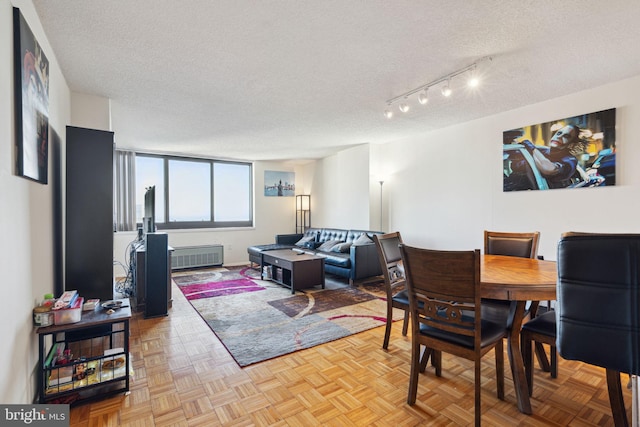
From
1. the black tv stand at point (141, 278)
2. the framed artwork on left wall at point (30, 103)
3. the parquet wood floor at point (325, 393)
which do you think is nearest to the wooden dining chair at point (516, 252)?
the parquet wood floor at point (325, 393)

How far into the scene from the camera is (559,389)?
1914 millimetres

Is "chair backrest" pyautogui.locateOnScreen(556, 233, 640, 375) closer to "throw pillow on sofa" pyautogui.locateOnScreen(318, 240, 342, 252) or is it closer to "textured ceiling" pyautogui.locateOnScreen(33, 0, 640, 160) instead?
"textured ceiling" pyautogui.locateOnScreen(33, 0, 640, 160)

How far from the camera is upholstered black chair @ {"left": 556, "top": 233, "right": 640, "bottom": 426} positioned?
1149 millimetres

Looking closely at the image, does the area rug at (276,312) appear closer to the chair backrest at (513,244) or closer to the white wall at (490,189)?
the chair backrest at (513,244)

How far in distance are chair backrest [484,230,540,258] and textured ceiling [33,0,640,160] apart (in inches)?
58.0

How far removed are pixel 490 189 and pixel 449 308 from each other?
2825 millimetres

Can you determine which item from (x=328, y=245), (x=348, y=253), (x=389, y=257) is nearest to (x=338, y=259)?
(x=348, y=253)

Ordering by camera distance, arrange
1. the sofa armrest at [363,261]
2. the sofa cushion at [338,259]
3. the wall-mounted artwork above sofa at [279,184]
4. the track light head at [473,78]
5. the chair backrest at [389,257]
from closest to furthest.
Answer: the chair backrest at [389,257] < the track light head at [473,78] < the sofa armrest at [363,261] < the sofa cushion at [338,259] < the wall-mounted artwork above sofa at [279,184]

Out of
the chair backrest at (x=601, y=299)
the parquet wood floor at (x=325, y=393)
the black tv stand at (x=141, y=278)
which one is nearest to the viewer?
the chair backrest at (x=601, y=299)

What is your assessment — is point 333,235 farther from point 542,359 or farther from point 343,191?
point 542,359

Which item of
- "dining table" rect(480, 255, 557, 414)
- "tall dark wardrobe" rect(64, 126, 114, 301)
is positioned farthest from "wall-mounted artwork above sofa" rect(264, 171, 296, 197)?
"dining table" rect(480, 255, 557, 414)

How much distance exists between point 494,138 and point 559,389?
2.93 meters

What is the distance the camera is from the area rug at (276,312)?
8.63 ft

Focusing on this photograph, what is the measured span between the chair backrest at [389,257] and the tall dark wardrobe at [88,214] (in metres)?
2.31
